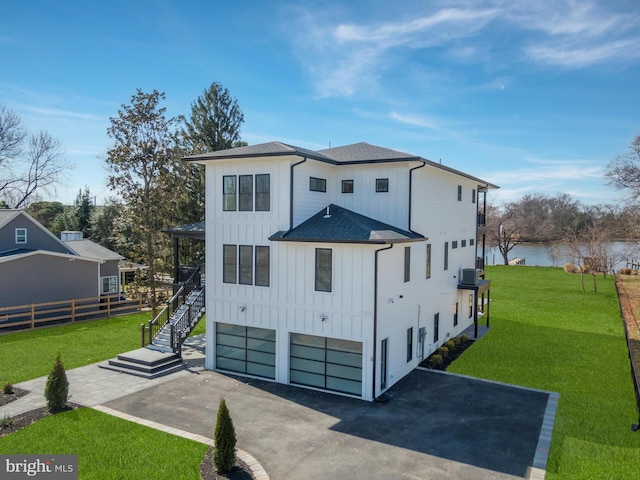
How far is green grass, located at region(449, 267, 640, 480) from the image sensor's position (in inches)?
350

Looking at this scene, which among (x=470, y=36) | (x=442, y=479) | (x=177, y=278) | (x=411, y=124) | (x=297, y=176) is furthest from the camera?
(x=411, y=124)

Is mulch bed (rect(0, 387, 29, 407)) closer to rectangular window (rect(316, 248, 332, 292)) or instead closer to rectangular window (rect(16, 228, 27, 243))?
rectangular window (rect(316, 248, 332, 292))

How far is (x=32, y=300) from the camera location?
21406mm

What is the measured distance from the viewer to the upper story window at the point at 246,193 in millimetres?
13391

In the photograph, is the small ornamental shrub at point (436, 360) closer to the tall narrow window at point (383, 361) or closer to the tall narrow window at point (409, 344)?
the tall narrow window at point (409, 344)

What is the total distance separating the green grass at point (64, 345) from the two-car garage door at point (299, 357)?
4759mm

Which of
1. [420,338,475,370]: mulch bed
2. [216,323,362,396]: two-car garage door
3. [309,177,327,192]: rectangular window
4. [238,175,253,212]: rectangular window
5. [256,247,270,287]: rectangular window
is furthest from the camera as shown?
[420,338,475,370]: mulch bed

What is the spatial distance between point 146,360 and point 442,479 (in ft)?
32.8

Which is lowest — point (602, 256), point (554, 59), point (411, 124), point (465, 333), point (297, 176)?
point (465, 333)

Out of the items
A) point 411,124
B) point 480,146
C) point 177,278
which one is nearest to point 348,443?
point 177,278

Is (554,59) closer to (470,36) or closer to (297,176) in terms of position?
(470,36)

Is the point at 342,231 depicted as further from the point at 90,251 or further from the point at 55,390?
the point at 90,251

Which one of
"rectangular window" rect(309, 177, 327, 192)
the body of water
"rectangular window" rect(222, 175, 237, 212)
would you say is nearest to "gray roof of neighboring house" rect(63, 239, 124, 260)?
"rectangular window" rect(222, 175, 237, 212)

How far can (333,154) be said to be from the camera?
1602cm
